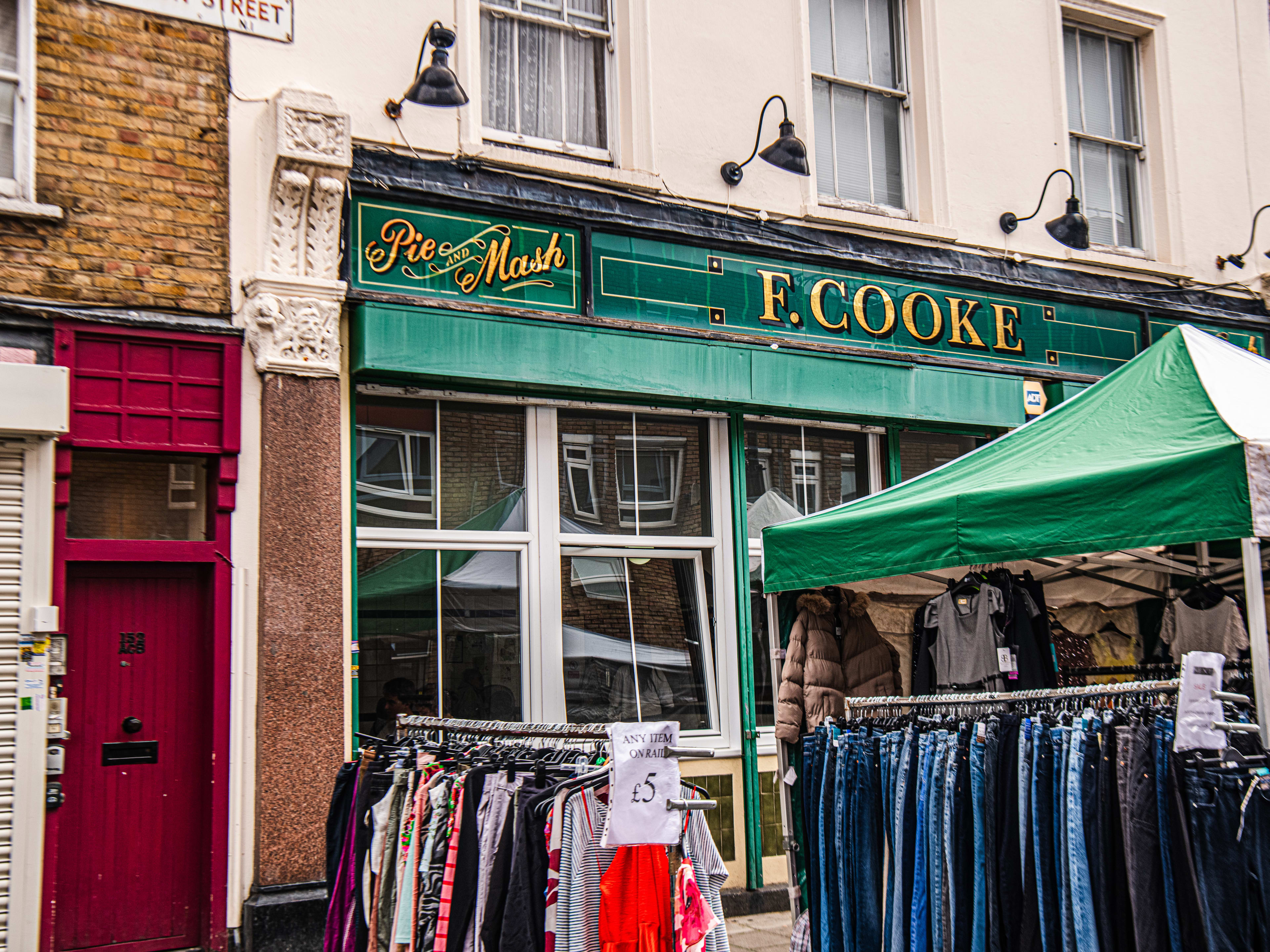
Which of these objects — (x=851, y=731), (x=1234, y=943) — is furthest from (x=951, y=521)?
(x=1234, y=943)

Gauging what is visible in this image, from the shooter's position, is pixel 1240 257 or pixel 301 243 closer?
pixel 301 243

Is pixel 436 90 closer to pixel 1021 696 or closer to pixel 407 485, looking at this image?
pixel 407 485

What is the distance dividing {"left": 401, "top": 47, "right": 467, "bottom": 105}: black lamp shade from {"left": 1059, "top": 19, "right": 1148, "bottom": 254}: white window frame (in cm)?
604

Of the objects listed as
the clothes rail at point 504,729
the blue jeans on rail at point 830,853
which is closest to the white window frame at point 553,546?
the clothes rail at point 504,729

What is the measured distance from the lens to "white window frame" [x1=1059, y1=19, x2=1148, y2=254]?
35.3 ft

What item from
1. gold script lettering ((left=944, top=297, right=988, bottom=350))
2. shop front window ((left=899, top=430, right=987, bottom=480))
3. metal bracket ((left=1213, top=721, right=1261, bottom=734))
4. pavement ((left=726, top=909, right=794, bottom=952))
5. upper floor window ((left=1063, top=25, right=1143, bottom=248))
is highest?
upper floor window ((left=1063, top=25, right=1143, bottom=248))

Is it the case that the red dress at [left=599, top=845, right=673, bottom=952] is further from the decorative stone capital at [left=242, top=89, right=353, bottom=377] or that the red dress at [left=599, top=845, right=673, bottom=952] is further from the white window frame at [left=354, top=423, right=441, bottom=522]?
the decorative stone capital at [left=242, top=89, right=353, bottom=377]

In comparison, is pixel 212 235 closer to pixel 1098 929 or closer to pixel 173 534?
pixel 173 534

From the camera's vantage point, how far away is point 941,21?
991 cm

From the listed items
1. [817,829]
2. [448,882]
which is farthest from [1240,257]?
[448,882]

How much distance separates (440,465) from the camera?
7.80 metres

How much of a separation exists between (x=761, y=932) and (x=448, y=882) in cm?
371

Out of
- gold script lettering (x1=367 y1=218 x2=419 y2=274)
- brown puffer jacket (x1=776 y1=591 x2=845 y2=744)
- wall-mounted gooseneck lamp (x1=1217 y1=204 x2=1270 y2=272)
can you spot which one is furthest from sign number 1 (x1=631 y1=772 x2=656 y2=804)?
wall-mounted gooseneck lamp (x1=1217 y1=204 x2=1270 y2=272)

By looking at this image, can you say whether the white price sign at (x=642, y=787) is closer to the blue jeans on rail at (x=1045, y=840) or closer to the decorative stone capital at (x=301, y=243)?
the blue jeans on rail at (x=1045, y=840)
